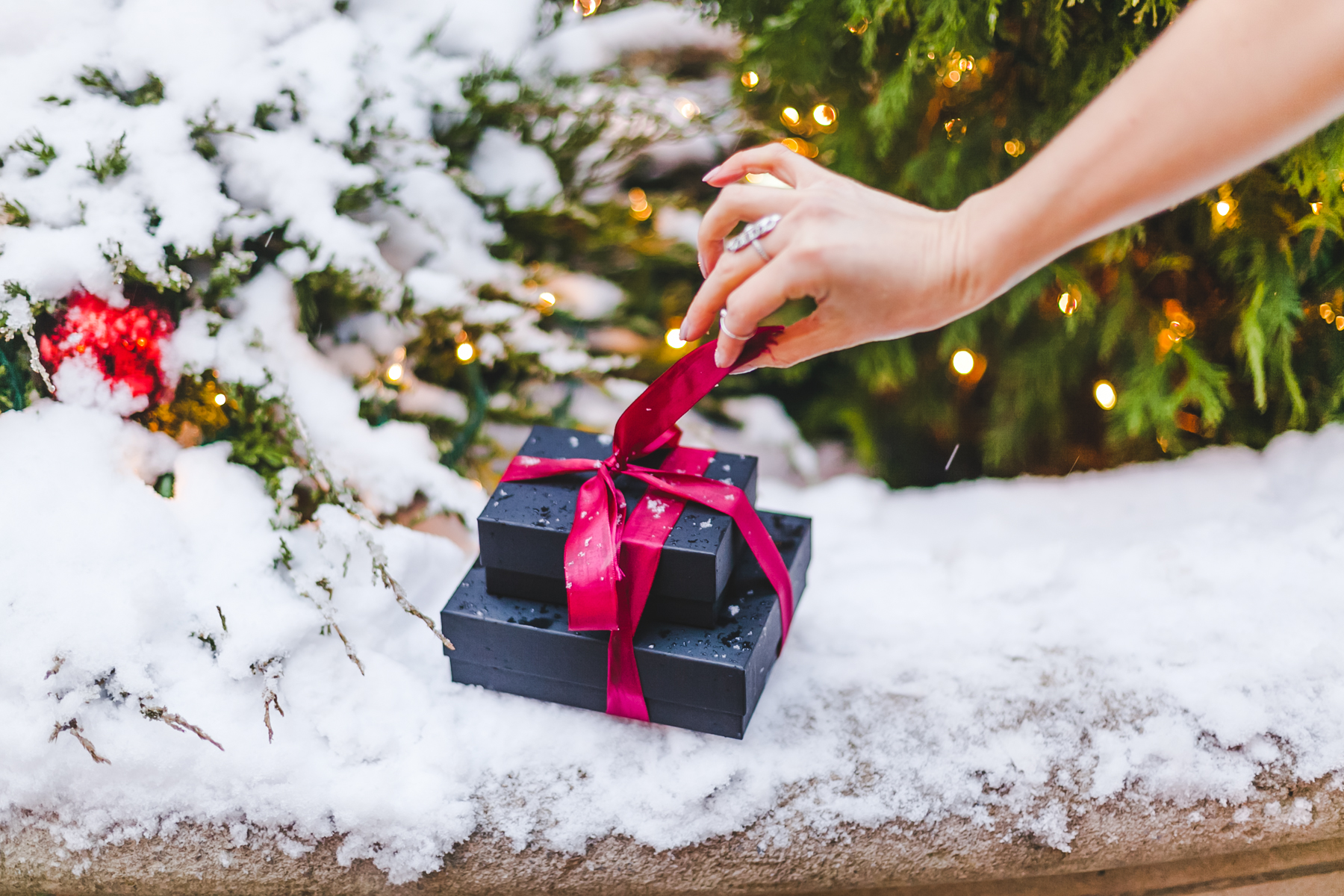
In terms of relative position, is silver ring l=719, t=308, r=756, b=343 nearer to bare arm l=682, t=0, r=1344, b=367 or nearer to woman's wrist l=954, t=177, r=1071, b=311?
bare arm l=682, t=0, r=1344, b=367

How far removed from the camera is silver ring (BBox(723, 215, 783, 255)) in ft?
2.89

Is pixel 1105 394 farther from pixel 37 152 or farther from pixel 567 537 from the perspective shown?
pixel 37 152

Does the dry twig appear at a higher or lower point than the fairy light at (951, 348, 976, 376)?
lower

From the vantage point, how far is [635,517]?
956 mm

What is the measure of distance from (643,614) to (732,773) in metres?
0.20

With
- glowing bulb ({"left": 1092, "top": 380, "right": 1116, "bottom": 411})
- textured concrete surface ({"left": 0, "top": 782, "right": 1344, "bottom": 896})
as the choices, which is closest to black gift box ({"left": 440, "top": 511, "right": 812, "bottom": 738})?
textured concrete surface ({"left": 0, "top": 782, "right": 1344, "bottom": 896})

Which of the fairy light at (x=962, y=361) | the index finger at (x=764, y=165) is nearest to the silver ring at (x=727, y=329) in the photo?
the index finger at (x=764, y=165)

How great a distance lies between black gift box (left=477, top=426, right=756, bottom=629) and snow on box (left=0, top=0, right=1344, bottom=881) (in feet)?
0.55

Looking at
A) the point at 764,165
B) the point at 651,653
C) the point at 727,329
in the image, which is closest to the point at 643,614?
the point at 651,653

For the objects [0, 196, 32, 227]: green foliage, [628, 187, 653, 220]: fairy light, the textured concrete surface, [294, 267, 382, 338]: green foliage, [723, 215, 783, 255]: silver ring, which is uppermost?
[723, 215, 783, 255]: silver ring

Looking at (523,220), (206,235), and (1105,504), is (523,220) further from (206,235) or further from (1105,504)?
(1105,504)

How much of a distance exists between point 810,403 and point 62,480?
1278 millimetres

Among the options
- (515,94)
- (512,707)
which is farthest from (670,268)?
(512,707)

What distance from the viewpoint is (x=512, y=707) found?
3.43 ft
